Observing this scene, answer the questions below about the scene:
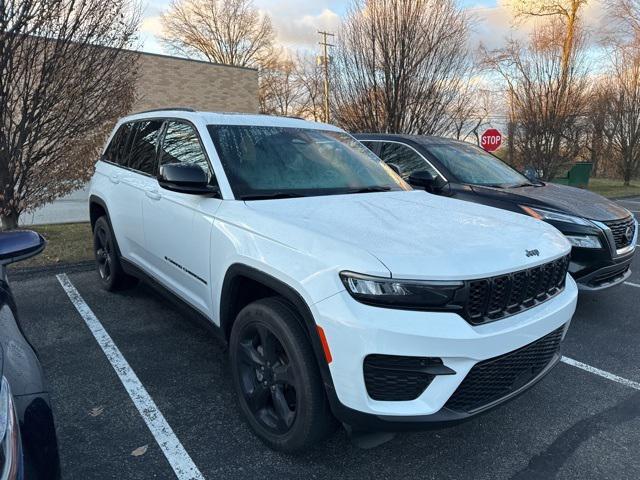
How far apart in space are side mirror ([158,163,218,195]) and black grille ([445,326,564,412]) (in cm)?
182

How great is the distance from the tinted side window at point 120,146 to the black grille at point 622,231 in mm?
4813

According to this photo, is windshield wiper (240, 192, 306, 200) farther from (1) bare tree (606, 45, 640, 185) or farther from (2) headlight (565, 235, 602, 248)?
(1) bare tree (606, 45, 640, 185)

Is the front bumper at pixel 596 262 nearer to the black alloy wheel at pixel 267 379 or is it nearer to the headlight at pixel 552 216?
the headlight at pixel 552 216

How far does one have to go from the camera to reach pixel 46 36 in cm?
633

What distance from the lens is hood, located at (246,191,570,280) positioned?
2004 mm

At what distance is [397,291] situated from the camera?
6.32 feet

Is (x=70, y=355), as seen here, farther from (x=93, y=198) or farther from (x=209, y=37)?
(x=209, y=37)

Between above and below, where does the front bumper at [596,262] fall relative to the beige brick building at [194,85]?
below

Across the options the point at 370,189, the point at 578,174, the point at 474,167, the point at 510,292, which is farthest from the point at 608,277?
the point at 578,174

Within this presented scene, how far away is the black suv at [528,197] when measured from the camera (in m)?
4.27

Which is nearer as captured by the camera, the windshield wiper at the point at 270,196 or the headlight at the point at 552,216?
the windshield wiper at the point at 270,196

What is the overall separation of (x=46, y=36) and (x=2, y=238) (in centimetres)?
570

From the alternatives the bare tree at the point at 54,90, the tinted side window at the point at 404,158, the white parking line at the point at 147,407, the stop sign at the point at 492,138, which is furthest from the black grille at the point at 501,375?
the stop sign at the point at 492,138

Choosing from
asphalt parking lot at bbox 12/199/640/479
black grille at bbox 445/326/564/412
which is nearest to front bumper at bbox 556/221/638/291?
asphalt parking lot at bbox 12/199/640/479
